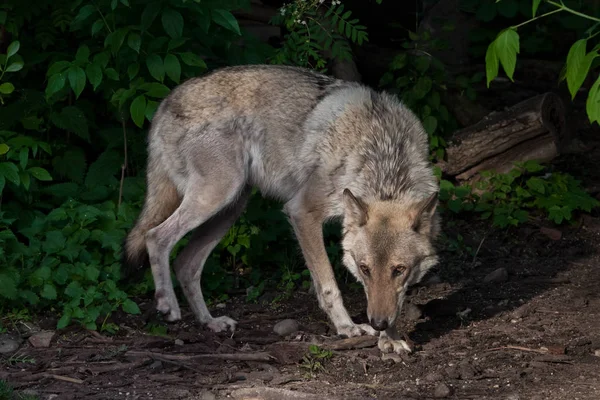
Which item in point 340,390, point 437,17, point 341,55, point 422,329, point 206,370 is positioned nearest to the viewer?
point 340,390

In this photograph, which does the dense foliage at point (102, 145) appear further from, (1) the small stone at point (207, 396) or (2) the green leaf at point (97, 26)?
(1) the small stone at point (207, 396)

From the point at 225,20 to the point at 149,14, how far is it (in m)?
0.52

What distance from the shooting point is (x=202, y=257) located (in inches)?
246

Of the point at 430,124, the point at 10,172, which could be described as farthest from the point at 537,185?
the point at 10,172

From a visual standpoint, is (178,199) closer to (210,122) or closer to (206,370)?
(210,122)

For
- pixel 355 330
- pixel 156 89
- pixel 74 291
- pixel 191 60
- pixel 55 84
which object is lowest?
pixel 355 330

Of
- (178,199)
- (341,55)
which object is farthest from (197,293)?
(341,55)

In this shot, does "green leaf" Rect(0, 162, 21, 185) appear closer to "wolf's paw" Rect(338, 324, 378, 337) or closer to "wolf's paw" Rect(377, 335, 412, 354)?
"wolf's paw" Rect(338, 324, 378, 337)

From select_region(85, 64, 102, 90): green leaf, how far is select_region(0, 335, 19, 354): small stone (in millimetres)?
1763

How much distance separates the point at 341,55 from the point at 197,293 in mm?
2220

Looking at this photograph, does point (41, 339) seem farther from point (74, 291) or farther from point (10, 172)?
point (10, 172)

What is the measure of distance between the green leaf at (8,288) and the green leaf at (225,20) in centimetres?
221

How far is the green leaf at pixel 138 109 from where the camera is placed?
6.11 m

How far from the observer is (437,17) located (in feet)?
31.9
